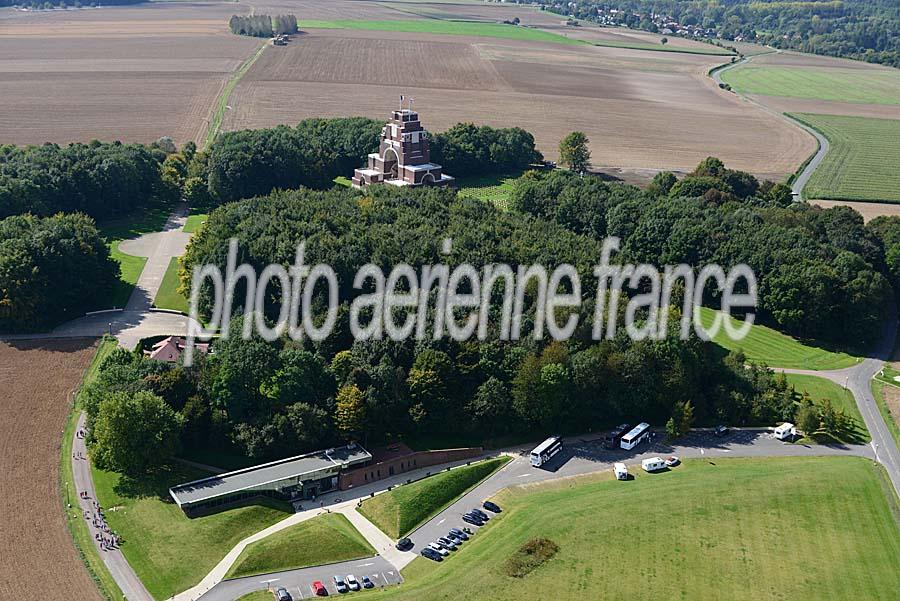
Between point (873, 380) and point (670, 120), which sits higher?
point (670, 120)

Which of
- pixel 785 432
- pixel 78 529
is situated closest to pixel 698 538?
pixel 785 432

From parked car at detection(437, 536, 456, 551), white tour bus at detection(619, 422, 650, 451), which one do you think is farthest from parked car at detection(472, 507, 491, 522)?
white tour bus at detection(619, 422, 650, 451)

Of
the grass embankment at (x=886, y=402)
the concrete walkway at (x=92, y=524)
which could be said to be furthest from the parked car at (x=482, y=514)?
the grass embankment at (x=886, y=402)

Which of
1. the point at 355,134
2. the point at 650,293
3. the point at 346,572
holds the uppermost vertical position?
the point at 355,134

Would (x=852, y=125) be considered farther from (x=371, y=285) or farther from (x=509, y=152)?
(x=371, y=285)

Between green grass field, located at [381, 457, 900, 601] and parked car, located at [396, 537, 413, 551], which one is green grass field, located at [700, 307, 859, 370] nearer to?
green grass field, located at [381, 457, 900, 601]

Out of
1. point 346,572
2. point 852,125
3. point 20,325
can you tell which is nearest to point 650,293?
point 346,572

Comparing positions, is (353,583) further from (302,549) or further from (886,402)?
(886,402)
